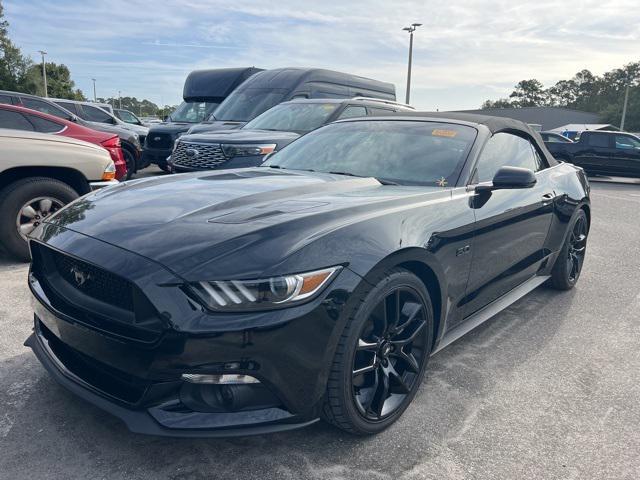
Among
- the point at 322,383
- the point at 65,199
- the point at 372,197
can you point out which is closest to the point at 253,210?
the point at 372,197

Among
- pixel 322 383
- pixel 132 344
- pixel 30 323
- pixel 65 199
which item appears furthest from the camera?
pixel 65 199

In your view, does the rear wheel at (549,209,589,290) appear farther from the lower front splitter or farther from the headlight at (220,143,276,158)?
the headlight at (220,143,276,158)

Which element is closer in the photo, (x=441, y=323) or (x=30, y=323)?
(x=441, y=323)

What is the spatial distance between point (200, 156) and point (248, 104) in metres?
3.32

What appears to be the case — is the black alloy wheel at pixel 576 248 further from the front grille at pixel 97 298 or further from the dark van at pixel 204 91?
the dark van at pixel 204 91

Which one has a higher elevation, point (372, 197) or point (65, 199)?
point (372, 197)

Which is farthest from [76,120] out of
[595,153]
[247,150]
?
[595,153]

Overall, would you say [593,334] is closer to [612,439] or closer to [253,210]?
[612,439]

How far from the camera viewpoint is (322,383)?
204 cm

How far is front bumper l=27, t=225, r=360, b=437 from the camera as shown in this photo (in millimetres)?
1853

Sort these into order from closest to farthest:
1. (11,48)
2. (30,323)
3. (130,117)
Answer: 1. (30,323)
2. (130,117)
3. (11,48)

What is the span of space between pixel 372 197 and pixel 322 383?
103 centimetres

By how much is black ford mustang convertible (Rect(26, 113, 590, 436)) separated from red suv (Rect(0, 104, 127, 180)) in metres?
3.85

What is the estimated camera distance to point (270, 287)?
1916 mm
